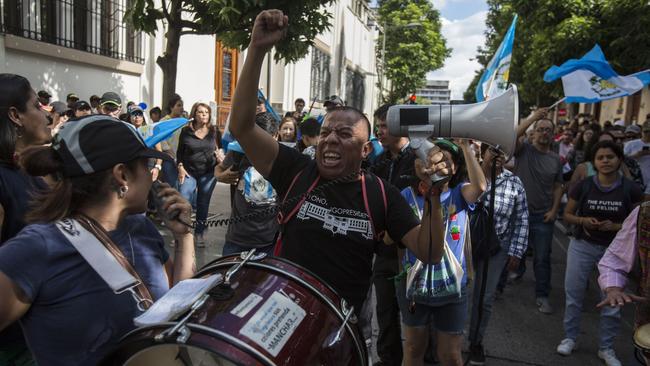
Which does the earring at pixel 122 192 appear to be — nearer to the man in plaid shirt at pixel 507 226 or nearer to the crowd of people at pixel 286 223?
the crowd of people at pixel 286 223

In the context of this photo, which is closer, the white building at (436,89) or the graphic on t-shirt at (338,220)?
the graphic on t-shirt at (338,220)

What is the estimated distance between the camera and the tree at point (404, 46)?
41469mm

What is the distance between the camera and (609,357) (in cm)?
425

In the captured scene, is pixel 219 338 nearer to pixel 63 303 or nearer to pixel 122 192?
pixel 63 303

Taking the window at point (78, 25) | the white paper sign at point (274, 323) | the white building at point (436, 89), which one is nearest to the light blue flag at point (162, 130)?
the white paper sign at point (274, 323)

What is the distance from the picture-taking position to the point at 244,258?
1.83 metres

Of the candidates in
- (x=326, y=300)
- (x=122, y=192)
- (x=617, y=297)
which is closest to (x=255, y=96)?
(x=122, y=192)

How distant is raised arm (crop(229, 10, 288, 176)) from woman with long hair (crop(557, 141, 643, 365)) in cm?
333

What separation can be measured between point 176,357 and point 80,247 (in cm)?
42

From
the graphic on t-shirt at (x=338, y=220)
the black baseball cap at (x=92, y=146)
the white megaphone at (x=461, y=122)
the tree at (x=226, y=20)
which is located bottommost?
the graphic on t-shirt at (x=338, y=220)

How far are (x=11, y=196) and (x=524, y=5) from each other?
1581cm

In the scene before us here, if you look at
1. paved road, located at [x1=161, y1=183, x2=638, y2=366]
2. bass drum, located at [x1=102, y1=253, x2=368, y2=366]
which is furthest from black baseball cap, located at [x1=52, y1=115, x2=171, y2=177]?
paved road, located at [x1=161, y1=183, x2=638, y2=366]

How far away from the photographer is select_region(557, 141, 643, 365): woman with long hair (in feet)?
14.9

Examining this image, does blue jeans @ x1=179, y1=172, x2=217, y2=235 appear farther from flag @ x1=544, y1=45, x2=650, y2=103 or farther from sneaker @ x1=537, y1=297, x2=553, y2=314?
flag @ x1=544, y1=45, x2=650, y2=103
